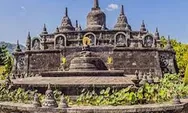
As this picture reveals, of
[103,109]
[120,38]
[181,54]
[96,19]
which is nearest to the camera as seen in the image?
[103,109]

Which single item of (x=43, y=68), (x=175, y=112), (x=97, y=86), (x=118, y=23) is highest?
(x=118, y=23)

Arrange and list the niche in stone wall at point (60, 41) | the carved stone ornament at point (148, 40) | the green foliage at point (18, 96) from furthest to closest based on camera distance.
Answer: the carved stone ornament at point (148, 40)
the niche in stone wall at point (60, 41)
the green foliage at point (18, 96)

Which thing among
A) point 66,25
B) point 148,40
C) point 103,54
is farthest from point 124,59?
point 66,25

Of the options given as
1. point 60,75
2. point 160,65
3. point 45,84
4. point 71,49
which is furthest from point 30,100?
point 160,65

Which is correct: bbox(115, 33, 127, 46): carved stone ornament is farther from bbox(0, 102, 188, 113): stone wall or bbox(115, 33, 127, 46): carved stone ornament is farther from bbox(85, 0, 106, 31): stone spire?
bbox(0, 102, 188, 113): stone wall

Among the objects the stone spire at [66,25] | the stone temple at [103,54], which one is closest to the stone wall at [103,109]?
the stone temple at [103,54]

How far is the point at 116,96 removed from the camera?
38.5 feet

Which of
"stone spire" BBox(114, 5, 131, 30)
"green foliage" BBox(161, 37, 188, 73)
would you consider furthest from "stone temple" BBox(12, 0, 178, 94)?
"green foliage" BBox(161, 37, 188, 73)

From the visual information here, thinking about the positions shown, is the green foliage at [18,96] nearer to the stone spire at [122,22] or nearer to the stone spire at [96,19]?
the stone spire at [96,19]

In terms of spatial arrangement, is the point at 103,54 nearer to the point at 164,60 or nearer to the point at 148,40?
the point at 164,60

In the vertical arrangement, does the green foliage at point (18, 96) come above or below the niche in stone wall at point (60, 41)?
below

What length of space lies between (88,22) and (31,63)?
12.7 meters

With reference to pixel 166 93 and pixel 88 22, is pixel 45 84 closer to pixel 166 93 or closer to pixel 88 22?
pixel 166 93

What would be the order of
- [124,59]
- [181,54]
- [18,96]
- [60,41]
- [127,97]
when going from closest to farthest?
[127,97]
[18,96]
[124,59]
[60,41]
[181,54]
